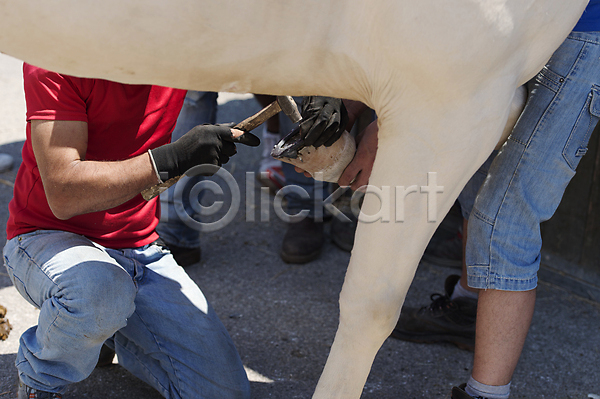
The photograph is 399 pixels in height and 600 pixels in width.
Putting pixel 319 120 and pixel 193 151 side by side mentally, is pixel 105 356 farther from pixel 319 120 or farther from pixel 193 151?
pixel 319 120

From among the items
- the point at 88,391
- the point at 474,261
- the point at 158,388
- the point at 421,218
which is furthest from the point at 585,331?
the point at 88,391

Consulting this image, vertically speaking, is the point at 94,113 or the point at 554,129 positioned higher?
the point at 554,129

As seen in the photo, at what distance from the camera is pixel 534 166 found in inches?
54.7

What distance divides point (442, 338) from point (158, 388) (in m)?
1.00

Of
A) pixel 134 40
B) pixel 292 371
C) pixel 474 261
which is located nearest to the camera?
pixel 134 40

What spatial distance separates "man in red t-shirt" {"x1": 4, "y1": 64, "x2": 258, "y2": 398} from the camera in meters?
1.38

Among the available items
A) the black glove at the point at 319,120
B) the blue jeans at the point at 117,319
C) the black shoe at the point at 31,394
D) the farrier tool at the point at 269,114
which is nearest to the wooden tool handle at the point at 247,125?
the farrier tool at the point at 269,114

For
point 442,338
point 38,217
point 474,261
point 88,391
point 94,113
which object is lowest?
point 88,391

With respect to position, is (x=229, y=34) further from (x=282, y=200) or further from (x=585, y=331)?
(x=282, y=200)

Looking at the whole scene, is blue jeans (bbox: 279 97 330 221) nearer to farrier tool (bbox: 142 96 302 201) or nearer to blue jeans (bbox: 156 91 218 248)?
blue jeans (bbox: 156 91 218 248)

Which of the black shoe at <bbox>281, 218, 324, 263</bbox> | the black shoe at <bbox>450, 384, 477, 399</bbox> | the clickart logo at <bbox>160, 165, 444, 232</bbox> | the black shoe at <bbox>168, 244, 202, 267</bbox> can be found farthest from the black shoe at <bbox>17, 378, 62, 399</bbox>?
the black shoe at <bbox>281, 218, 324, 263</bbox>

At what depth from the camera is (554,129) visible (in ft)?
4.50

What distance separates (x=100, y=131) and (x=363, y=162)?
0.74 m

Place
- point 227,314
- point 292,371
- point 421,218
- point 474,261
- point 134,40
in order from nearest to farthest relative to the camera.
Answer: point 134,40 < point 421,218 < point 474,261 < point 292,371 < point 227,314
